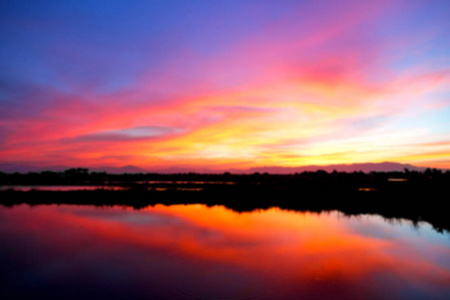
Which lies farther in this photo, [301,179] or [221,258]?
[301,179]

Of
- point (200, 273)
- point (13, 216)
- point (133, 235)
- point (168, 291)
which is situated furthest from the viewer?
point (13, 216)

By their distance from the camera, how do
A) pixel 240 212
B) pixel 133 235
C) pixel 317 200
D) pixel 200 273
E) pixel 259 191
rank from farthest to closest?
pixel 259 191 < pixel 317 200 < pixel 240 212 < pixel 133 235 < pixel 200 273

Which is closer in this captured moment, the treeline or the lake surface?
the lake surface

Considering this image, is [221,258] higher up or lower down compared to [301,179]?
lower down

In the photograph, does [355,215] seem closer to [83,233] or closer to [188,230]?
[188,230]

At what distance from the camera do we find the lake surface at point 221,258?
6824 millimetres

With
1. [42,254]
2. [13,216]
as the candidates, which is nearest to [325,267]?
[42,254]

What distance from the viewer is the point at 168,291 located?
6711 mm

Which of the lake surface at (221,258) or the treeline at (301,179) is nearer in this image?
the lake surface at (221,258)

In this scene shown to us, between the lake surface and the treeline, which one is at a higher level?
the treeline

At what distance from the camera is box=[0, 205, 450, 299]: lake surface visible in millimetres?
6824

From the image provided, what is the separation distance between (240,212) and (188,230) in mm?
5460

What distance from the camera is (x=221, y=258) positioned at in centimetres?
901

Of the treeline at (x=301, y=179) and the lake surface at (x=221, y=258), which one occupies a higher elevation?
the treeline at (x=301, y=179)
